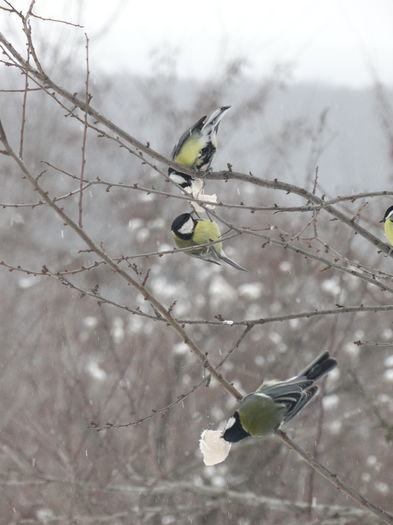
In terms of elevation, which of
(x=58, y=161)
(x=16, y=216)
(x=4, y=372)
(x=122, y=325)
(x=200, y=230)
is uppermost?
(x=58, y=161)

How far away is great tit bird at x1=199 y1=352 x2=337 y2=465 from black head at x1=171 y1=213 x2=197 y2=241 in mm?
714

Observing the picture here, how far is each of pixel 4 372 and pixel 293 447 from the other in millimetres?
4100

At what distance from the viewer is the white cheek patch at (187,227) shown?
2.70 meters

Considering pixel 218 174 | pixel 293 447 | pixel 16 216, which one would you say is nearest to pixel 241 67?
pixel 16 216

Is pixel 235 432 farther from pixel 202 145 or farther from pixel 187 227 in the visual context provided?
pixel 202 145

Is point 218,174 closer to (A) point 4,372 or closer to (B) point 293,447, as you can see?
(B) point 293,447

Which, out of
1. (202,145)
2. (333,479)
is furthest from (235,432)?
(202,145)

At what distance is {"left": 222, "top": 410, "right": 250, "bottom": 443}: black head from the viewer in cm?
211

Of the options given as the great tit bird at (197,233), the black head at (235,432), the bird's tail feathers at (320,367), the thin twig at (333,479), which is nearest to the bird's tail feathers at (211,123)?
the great tit bird at (197,233)

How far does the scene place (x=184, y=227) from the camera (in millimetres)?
2705

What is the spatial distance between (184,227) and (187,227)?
0.07ft

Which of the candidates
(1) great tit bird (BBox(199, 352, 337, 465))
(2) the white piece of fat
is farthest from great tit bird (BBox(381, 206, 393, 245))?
(2) the white piece of fat

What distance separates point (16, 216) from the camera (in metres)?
7.50

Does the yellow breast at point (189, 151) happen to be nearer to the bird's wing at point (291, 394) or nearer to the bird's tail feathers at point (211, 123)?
the bird's tail feathers at point (211, 123)
